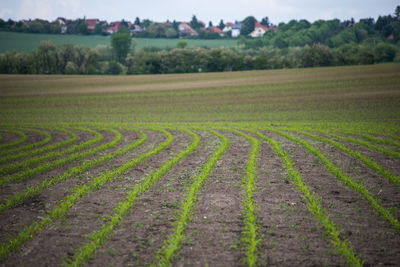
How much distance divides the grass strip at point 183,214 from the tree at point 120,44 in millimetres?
109858

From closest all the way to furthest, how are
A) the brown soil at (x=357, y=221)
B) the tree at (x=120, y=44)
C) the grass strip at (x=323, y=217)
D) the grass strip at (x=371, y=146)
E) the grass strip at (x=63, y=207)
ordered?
the grass strip at (x=323, y=217), the brown soil at (x=357, y=221), the grass strip at (x=63, y=207), the grass strip at (x=371, y=146), the tree at (x=120, y=44)

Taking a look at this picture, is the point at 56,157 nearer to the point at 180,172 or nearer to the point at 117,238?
the point at 180,172

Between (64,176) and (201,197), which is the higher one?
(201,197)

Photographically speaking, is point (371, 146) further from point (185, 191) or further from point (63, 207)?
point (63, 207)

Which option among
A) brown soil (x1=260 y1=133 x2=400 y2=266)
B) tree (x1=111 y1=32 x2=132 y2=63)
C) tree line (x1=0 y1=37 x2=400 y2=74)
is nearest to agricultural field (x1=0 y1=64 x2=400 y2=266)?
brown soil (x1=260 y1=133 x2=400 y2=266)

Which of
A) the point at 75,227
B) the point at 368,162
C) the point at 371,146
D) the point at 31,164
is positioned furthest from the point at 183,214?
the point at 371,146

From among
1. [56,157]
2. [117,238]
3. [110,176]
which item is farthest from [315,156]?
[56,157]

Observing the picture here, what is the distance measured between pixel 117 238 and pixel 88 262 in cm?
89

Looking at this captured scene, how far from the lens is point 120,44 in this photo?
112 metres

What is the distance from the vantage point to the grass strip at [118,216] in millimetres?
5620

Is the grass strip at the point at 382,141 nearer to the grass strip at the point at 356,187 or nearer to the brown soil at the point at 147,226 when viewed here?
the grass strip at the point at 356,187

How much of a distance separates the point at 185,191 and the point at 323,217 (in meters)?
3.99

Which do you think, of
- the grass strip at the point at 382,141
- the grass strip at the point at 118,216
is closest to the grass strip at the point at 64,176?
the grass strip at the point at 118,216

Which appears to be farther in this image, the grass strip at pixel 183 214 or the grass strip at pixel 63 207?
the grass strip at pixel 63 207
